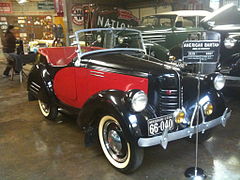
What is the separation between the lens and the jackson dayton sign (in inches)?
360

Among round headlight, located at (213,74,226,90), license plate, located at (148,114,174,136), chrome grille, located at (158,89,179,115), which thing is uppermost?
round headlight, located at (213,74,226,90)

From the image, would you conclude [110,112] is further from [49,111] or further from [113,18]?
[113,18]

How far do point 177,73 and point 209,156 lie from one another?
46.0 inches

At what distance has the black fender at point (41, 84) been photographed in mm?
4078

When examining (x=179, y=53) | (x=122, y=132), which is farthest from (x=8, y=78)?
(x=122, y=132)

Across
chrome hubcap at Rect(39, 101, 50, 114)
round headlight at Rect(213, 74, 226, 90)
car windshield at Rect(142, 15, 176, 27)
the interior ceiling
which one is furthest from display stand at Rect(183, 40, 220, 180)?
the interior ceiling

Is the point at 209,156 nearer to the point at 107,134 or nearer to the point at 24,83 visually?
the point at 107,134

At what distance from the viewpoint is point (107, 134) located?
9.43 ft

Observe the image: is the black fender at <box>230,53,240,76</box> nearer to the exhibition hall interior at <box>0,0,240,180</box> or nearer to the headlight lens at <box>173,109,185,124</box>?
the exhibition hall interior at <box>0,0,240,180</box>

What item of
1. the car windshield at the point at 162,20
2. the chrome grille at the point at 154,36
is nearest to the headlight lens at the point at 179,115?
the chrome grille at the point at 154,36

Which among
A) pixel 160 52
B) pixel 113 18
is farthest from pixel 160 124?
pixel 113 18

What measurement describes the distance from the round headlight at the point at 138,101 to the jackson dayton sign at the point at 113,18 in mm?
7148

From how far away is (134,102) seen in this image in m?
2.38

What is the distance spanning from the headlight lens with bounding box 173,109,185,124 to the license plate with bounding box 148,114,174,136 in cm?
7
